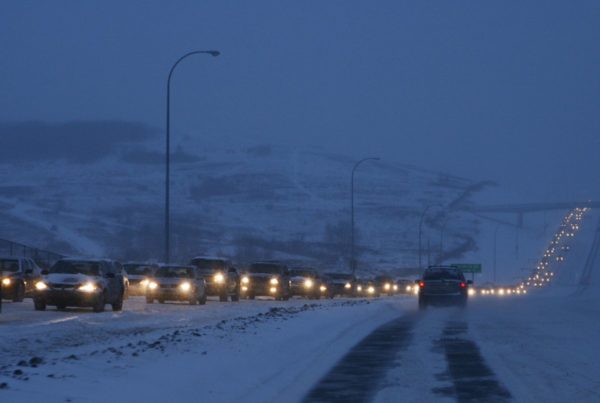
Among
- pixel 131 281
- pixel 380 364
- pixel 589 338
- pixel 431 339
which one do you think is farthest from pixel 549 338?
pixel 131 281

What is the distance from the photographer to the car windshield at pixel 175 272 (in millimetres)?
42625

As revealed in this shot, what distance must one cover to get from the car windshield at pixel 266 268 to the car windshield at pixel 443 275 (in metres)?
9.63

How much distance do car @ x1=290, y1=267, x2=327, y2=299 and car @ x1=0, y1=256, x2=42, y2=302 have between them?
21.0 meters

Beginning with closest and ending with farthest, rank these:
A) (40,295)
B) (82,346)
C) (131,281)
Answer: (82,346) → (40,295) → (131,281)

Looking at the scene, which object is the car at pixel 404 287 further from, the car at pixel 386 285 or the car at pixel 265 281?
the car at pixel 265 281

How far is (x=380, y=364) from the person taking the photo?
18453mm

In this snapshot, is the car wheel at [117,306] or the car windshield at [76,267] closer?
the car windshield at [76,267]

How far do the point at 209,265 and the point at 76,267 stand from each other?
15.5 metres

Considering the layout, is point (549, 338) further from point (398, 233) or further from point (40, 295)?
point (398, 233)

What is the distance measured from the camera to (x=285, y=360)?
62.1 feet

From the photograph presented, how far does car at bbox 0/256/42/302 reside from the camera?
129 ft

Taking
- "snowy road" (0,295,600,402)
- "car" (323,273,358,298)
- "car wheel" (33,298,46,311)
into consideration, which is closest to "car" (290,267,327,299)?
"car" (323,273,358,298)

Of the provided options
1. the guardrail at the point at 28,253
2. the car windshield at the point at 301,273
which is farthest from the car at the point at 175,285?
the guardrail at the point at 28,253

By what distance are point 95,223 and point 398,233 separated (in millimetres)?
49597
